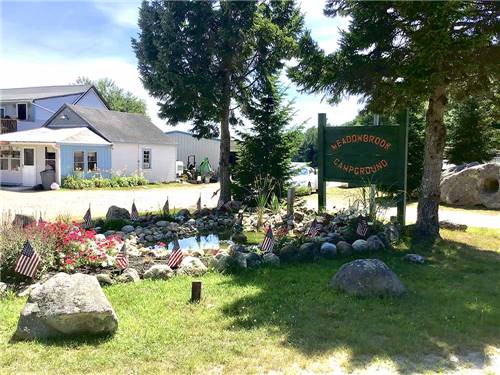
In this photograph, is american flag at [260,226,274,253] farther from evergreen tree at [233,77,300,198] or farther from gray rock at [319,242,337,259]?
evergreen tree at [233,77,300,198]

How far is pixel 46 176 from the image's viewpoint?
2362 cm

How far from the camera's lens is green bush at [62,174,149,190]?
79.2ft

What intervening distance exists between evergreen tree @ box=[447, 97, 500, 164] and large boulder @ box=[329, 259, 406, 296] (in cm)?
1479

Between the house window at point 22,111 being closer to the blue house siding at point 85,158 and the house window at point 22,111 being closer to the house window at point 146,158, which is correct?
the house window at point 146,158

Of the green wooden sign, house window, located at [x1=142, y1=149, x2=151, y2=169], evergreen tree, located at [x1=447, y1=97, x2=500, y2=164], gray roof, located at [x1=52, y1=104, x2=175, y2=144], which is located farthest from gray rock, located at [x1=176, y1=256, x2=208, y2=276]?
house window, located at [x1=142, y1=149, x2=151, y2=169]

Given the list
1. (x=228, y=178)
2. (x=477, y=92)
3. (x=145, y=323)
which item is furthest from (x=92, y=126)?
(x=145, y=323)

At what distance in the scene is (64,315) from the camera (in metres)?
4.29

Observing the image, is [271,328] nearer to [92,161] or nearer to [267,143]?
[267,143]

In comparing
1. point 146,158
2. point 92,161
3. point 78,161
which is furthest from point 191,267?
point 146,158

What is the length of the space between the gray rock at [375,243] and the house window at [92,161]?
21440mm

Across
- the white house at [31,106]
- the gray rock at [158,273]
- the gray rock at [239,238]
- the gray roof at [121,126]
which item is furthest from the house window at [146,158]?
the gray rock at [158,273]

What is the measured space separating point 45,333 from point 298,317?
8.15 feet

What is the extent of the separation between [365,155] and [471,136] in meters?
10.1

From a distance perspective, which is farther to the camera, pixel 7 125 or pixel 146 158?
pixel 7 125
